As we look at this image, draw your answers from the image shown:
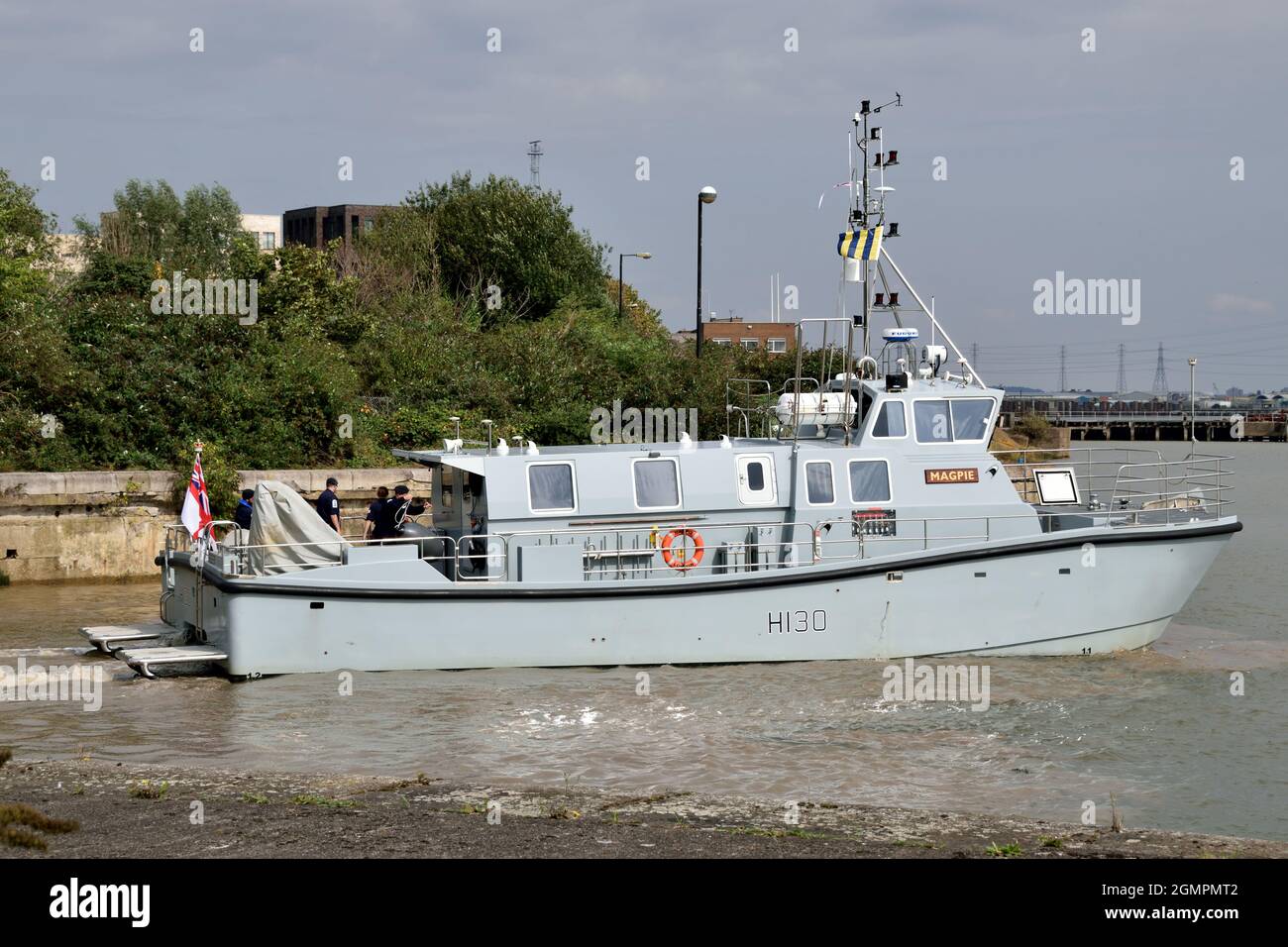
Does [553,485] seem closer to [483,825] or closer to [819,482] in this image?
[819,482]

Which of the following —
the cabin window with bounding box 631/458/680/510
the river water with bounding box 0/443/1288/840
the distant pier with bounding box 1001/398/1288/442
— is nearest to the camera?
the river water with bounding box 0/443/1288/840

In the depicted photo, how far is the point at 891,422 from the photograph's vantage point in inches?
671

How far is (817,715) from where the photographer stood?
551 inches

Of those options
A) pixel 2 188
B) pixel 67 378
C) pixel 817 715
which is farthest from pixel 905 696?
pixel 2 188

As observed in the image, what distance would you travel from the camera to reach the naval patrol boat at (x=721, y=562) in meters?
15.2

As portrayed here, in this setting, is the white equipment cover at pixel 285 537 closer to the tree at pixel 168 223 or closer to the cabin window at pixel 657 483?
the cabin window at pixel 657 483

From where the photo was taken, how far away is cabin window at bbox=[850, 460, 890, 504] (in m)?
16.8

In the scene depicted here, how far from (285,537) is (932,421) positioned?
8.32m

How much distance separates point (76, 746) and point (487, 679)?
4543 mm

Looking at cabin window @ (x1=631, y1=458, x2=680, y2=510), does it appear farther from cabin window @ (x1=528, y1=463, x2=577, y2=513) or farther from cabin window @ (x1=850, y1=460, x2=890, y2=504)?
cabin window @ (x1=850, y1=460, x2=890, y2=504)

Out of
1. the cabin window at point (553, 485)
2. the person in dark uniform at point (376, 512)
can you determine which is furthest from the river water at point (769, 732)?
the person in dark uniform at point (376, 512)

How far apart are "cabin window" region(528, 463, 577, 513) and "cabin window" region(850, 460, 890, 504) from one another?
3.61 meters

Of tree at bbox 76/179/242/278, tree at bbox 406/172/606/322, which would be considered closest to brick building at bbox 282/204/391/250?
tree at bbox 76/179/242/278
